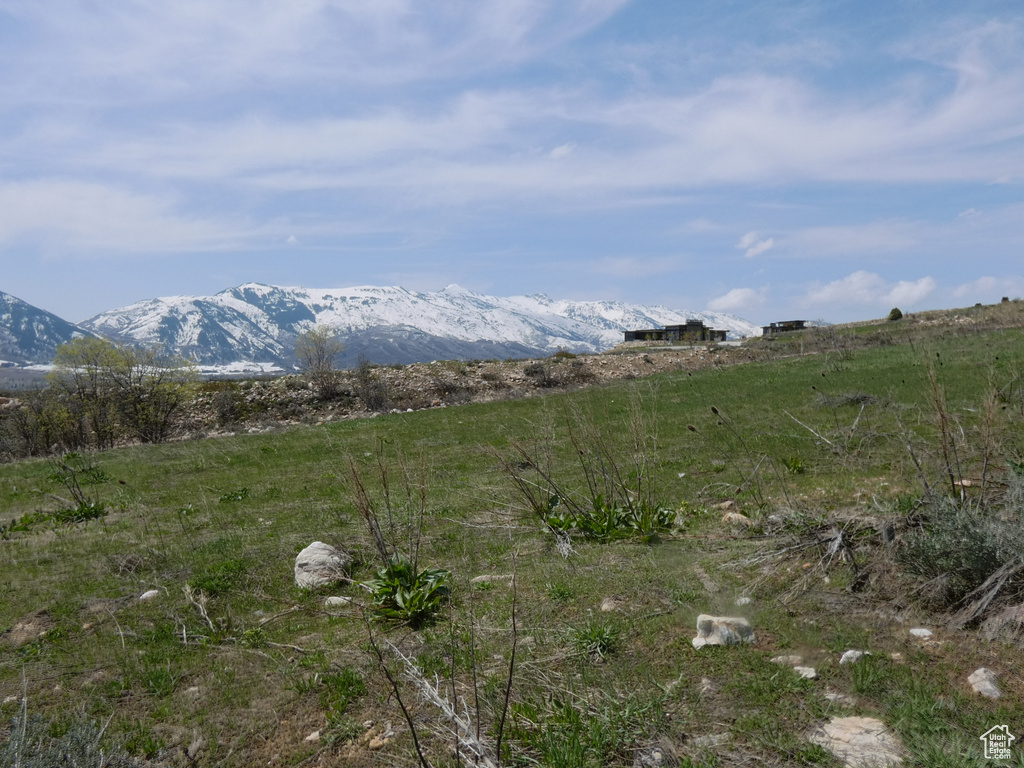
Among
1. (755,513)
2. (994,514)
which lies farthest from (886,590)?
(755,513)

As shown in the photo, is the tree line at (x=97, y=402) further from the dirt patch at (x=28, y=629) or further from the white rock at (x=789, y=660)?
the white rock at (x=789, y=660)

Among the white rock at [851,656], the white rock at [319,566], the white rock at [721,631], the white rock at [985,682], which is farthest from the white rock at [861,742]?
the white rock at [319,566]

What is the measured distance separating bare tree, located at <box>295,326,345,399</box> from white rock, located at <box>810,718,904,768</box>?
Answer: 110 feet

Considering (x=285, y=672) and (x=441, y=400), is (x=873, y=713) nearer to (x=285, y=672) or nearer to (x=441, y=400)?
(x=285, y=672)

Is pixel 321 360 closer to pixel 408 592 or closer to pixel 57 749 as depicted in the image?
pixel 408 592

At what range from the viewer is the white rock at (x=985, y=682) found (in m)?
3.40

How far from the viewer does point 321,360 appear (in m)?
41.6

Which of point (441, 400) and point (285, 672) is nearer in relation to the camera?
point (285, 672)

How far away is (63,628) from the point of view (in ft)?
19.2

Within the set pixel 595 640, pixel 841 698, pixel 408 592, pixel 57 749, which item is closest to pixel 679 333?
pixel 408 592

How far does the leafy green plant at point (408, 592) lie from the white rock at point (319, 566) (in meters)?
0.71

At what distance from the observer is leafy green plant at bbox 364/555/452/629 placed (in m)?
5.45

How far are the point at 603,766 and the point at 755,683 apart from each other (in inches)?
47.7

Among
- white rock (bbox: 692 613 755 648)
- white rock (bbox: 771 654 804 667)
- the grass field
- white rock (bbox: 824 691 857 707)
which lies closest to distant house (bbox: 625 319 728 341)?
the grass field
